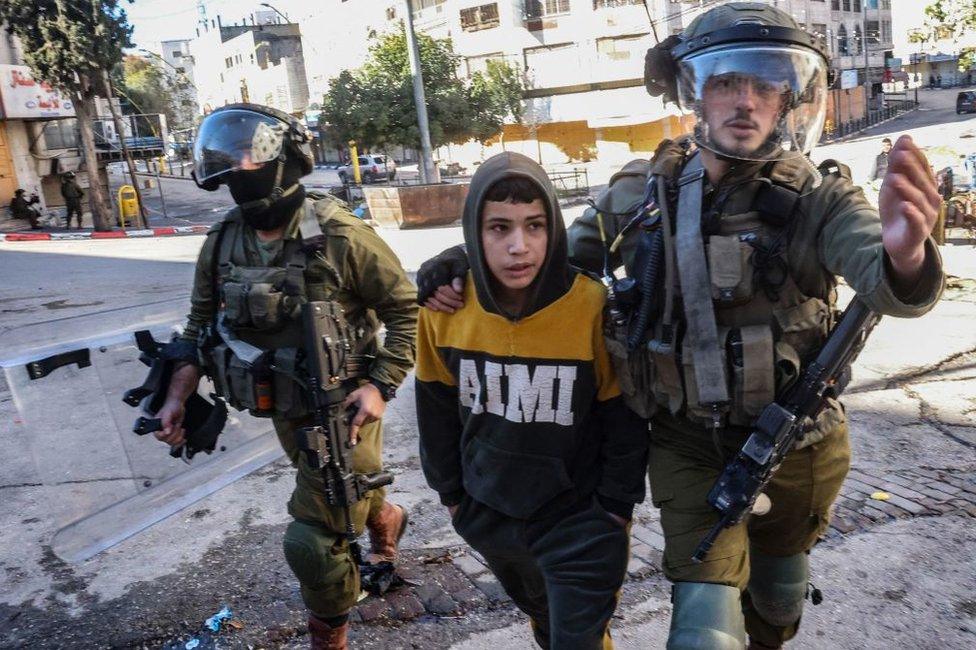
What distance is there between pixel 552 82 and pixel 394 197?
24585mm

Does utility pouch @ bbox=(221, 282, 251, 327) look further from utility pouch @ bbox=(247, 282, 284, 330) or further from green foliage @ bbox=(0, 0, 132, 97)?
green foliage @ bbox=(0, 0, 132, 97)

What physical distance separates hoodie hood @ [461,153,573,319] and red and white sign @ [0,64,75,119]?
76.4 ft

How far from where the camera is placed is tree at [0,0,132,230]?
19.4 m

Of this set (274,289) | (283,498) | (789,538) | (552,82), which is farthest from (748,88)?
Result: (552,82)

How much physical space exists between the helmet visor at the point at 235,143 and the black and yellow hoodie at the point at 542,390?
987 mm

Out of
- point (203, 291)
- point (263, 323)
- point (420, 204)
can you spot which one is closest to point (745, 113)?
point (263, 323)

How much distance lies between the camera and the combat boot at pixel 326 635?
2.63 meters

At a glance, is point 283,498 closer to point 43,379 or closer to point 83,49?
point 43,379

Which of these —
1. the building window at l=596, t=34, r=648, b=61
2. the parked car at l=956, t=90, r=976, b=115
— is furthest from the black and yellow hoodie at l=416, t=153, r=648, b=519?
the parked car at l=956, t=90, r=976, b=115

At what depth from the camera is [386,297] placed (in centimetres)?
280

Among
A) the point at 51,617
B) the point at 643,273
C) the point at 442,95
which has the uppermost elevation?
the point at 442,95

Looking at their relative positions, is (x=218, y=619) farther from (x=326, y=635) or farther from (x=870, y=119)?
(x=870, y=119)

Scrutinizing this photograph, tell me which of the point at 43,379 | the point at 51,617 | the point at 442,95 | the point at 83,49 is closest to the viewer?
the point at 51,617

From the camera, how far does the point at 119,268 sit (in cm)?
1318
